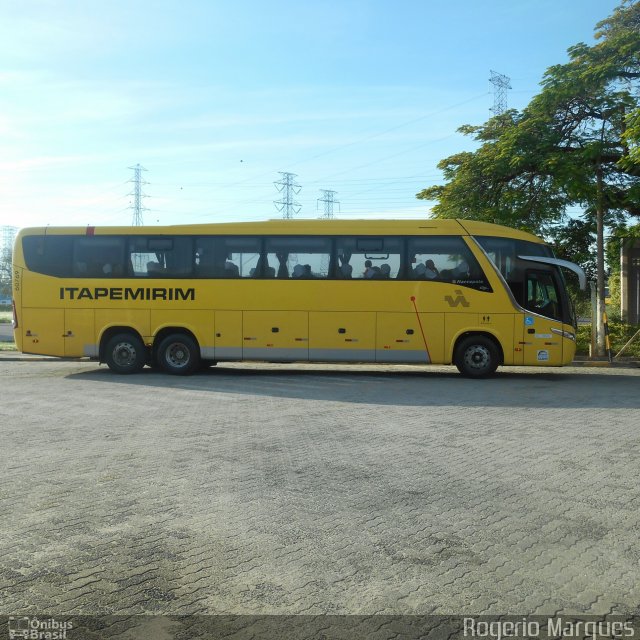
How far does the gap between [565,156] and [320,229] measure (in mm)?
7661

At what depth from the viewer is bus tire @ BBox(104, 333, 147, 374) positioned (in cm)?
1666

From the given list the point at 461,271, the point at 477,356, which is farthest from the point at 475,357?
the point at 461,271

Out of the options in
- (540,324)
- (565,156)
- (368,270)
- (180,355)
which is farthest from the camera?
(565,156)

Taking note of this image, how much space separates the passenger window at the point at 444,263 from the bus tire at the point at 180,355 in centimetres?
536

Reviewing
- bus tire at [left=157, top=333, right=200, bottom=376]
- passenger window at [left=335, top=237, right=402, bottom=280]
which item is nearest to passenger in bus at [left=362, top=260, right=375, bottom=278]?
passenger window at [left=335, top=237, right=402, bottom=280]

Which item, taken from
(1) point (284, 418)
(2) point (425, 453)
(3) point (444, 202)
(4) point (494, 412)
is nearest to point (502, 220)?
(3) point (444, 202)

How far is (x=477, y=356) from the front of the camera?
1605cm

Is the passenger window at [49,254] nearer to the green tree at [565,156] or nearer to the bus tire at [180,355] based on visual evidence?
the bus tire at [180,355]

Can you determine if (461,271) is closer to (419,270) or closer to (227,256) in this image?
(419,270)

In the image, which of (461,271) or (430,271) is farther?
(430,271)

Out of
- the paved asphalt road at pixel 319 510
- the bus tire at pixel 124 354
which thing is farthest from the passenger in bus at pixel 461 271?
the bus tire at pixel 124 354

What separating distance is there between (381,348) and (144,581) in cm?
1237

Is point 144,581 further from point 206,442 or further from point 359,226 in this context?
point 359,226

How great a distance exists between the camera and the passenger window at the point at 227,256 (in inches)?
651
